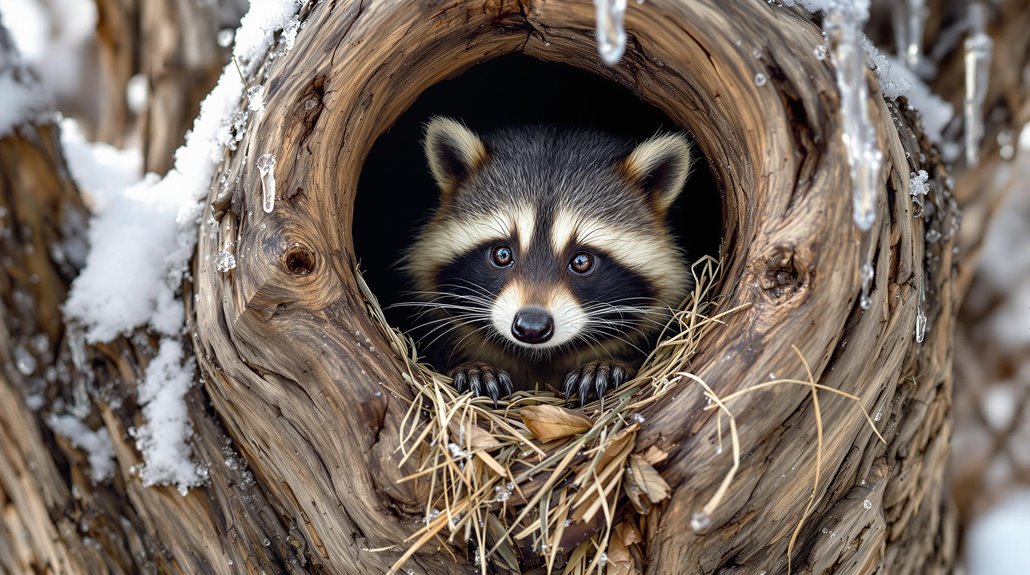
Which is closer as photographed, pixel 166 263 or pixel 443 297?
pixel 166 263

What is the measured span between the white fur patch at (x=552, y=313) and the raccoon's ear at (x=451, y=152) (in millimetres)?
594

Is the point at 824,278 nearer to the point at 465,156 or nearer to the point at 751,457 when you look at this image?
the point at 751,457

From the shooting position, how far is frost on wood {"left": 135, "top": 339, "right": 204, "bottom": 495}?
261 cm

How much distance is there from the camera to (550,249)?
3158 mm

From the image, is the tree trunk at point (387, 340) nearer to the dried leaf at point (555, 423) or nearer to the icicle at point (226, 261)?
the icicle at point (226, 261)

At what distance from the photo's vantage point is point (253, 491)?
8.57 ft

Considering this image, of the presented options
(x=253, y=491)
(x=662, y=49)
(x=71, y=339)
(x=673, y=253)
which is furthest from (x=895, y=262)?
(x=71, y=339)

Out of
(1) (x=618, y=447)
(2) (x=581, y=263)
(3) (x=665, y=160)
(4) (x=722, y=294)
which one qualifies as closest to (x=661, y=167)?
(3) (x=665, y=160)

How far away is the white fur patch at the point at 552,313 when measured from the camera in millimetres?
2963

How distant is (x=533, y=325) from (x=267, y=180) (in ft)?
3.16

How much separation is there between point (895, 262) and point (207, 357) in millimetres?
1905

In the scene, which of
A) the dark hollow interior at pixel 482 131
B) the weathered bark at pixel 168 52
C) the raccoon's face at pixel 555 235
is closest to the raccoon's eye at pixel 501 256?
the raccoon's face at pixel 555 235

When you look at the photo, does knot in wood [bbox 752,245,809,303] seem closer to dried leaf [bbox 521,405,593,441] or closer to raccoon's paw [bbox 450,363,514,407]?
dried leaf [bbox 521,405,593,441]

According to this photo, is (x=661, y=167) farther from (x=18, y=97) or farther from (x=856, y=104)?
(x=18, y=97)
